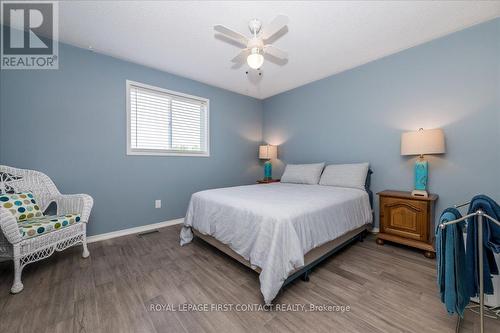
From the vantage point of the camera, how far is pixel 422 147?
219 cm

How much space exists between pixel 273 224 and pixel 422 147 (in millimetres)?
1992

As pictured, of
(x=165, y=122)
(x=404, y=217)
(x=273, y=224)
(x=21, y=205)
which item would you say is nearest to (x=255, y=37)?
(x=273, y=224)

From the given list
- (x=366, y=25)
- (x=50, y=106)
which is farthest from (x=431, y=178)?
(x=50, y=106)

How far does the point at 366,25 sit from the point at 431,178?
1.99m

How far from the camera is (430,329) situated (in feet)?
4.04

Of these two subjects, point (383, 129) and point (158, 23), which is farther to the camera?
point (383, 129)

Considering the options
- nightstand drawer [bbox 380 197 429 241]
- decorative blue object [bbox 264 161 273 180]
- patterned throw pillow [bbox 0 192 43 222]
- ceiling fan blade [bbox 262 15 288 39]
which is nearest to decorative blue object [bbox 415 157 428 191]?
nightstand drawer [bbox 380 197 429 241]

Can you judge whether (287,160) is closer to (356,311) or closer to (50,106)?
(356,311)

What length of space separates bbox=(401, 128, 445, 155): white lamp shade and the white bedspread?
0.79 meters

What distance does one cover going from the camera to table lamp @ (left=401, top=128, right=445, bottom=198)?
2.14 m

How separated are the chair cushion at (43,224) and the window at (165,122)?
1172 millimetres

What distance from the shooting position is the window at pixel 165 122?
2.96 metres

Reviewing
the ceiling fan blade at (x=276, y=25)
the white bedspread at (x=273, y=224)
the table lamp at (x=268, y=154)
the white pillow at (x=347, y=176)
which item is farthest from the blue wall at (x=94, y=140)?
the white pillow at (x=347, y=176)

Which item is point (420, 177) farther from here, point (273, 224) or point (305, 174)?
point (273, 224)
